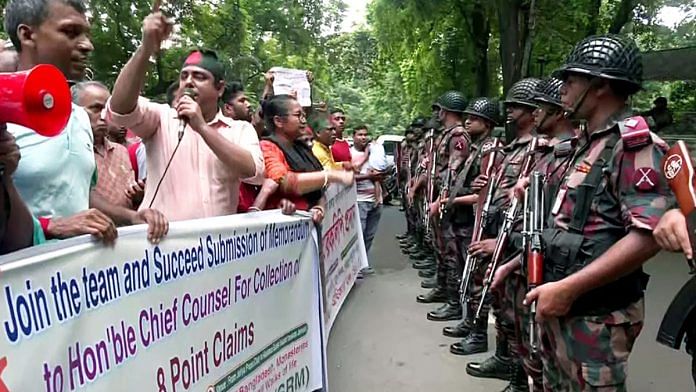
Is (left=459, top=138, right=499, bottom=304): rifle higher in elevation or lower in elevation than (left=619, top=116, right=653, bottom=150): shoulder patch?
lower

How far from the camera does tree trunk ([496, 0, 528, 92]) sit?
12.2 m

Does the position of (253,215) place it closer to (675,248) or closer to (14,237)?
(14,237)

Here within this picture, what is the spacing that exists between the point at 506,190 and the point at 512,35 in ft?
28.5

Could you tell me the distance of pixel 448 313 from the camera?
6.02 metres

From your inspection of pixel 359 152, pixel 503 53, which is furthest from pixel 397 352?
pixel 503 53

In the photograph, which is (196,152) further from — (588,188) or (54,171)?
(588,188)

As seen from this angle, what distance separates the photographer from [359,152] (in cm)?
962

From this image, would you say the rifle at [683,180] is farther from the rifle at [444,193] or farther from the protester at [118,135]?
the rifle at [444,193]

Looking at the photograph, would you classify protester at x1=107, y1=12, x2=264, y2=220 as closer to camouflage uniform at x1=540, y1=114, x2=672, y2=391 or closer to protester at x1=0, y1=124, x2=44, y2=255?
protester at x1=0, y1=124, x2=44, y2=255

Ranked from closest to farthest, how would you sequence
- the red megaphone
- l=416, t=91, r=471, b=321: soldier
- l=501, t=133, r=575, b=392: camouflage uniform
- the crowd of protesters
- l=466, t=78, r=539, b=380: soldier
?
the red megaphone → the crowd of protesters → l=501, t=133, r=575, b=392: camouflage uniform → l=466, t=78, r=539, b=380: soldier → l=416, t=91, r=471, b=321: soldier

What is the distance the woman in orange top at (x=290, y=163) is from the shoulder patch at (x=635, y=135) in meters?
1.90

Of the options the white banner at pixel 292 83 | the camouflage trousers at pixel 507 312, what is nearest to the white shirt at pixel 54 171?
the camouflage trousers at pixel 507 312

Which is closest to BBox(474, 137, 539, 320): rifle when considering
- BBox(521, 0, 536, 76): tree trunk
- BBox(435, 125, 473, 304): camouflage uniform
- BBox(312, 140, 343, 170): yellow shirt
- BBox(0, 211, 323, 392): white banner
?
BBox(0, 211, 323, 392): white banner

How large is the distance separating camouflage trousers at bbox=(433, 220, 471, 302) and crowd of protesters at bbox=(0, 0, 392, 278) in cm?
125
